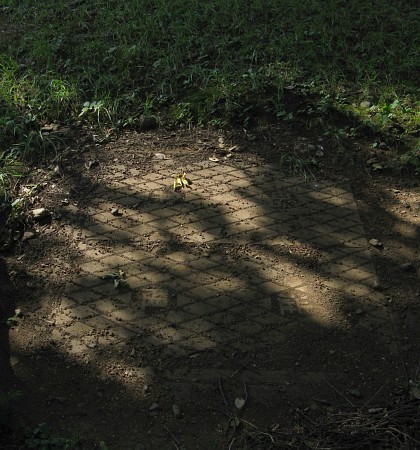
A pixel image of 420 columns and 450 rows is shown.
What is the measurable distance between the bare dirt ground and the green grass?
0.55 m

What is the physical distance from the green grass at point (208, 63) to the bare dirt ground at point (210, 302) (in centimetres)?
55

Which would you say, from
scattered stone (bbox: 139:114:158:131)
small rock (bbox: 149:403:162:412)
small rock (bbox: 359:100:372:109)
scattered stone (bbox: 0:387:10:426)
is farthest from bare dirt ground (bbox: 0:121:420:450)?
small rock (bbox: 359:100:372:109)

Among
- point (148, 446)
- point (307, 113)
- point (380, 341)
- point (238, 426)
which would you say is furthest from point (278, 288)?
point (307, 113)

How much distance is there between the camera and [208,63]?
20.8ft

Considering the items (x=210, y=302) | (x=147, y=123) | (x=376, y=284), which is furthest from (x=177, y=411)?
(x=147, y=123)

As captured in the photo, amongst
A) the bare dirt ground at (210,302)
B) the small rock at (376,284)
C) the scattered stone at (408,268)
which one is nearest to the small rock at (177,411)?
the bare dirt ground at (210,302)

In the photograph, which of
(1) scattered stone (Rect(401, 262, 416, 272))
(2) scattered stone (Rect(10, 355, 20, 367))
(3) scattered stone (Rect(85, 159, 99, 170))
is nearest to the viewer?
(2) scattered stone (Rect(10, 355, 20, 367))

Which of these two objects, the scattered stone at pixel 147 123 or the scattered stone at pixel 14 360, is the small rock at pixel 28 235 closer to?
the scattered stone at pixel 14 360

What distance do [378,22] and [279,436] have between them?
5.01 meters

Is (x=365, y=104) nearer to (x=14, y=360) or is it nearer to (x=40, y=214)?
(x=40, y=214)

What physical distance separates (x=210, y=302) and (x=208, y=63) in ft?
10.4

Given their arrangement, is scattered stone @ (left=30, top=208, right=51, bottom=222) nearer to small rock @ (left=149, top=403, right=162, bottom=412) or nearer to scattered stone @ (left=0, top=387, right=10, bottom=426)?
scattered stone @ (left=0, top=387, right=10, bottom=426)

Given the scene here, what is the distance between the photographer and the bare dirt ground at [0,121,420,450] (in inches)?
132

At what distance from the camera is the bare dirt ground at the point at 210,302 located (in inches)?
132
